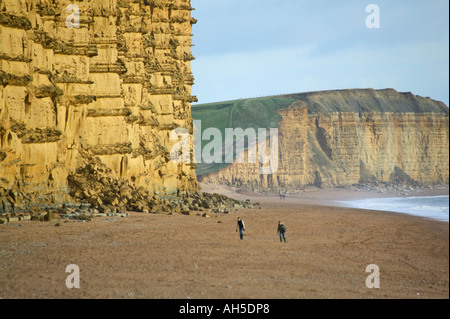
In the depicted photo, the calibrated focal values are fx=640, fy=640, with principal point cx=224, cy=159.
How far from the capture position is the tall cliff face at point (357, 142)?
9444 centimetres

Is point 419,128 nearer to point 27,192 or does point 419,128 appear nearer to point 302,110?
point 302,110

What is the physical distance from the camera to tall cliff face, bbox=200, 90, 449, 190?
94.4 metres

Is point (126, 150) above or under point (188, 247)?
above

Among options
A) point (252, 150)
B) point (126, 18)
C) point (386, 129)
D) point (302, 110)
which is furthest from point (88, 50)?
point (386, 129)

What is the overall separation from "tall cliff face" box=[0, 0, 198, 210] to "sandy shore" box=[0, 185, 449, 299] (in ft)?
10.4

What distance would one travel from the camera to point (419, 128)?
377 feet

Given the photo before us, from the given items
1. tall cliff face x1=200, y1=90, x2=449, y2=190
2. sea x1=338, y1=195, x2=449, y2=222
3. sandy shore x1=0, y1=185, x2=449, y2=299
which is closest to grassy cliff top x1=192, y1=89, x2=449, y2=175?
tall cliff face x1=200, y1=90, x2=449, y2=190

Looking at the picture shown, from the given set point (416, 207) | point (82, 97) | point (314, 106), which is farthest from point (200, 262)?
point (314, 106)

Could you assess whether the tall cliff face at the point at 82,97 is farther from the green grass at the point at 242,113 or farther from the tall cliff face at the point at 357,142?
the green grass at the point at 242,113

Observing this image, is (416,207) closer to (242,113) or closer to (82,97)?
(82,97)

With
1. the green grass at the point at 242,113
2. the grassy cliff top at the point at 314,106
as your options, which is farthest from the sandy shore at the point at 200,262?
the grassy cliff top at the point at 314,106

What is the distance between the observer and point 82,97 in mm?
25594
